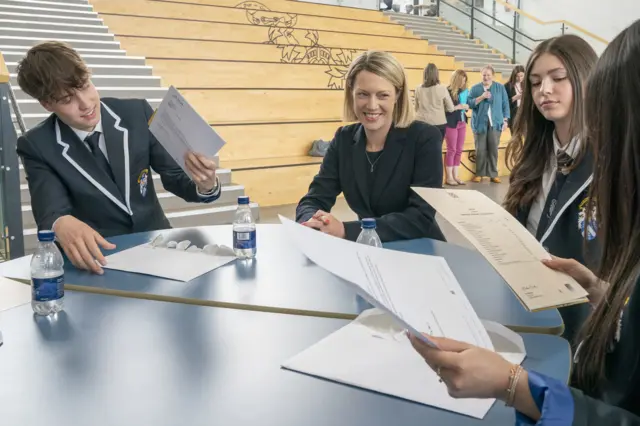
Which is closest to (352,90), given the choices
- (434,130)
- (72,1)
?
(434,130)

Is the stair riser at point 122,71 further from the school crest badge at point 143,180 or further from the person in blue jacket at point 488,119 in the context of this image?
the person in blue jacket at point 488,119

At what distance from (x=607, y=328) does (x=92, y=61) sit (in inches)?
199

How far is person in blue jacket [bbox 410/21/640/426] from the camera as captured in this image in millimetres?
660

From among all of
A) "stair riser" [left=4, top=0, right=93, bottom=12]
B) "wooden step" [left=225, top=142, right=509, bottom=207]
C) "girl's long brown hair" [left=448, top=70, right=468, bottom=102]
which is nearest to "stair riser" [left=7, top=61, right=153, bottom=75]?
"wooden step" [left=225, top=142, right=509, bottom=207]

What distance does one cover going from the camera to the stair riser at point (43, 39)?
4768mm

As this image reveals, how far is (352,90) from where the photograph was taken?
2014mm

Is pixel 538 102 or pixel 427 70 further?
pixel 427 70

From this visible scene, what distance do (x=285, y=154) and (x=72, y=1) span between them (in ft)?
10.3

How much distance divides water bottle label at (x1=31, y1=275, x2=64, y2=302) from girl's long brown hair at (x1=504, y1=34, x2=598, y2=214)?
128 centimetres

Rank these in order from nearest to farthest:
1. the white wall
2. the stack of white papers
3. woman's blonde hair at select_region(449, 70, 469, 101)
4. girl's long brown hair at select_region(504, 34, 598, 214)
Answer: the stack of white papers < girl's long brown hair at select_region(504, 34, 598, 214) < woman's blonde hair at select_region(449, 70, 469, 101) < the white wall

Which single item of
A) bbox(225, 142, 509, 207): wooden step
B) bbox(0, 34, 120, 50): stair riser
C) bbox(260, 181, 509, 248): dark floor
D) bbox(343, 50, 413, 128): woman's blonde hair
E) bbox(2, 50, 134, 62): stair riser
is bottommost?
bbox(260, 181, 509, 248): dark floor

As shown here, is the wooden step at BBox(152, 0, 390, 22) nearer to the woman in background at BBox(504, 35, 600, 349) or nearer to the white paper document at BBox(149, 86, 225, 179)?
the white paper document at BBox(149, 86, 225, 179)

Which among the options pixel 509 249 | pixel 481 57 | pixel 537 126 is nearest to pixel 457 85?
pixel 481 57

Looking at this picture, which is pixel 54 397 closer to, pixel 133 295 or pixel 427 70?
pixel 133 295
